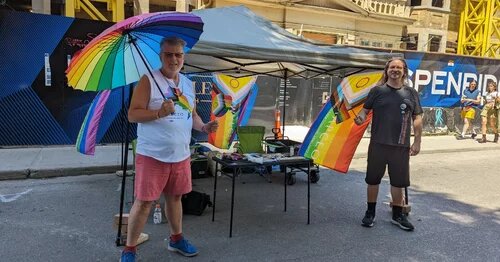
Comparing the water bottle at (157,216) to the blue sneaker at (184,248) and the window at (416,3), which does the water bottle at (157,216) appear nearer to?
the blue sneaker at (184,248)

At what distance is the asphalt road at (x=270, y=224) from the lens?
414cm

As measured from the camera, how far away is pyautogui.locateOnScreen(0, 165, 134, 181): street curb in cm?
679

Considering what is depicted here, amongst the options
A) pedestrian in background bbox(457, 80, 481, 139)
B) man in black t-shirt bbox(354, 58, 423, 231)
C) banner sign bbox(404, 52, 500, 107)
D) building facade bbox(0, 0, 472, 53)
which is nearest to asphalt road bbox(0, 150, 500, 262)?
man in black t-shirt bbox(354, 58, 423, 231)

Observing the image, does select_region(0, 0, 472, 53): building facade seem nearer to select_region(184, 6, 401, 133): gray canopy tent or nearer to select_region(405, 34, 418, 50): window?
select_region(405, 34, 418, 50): window

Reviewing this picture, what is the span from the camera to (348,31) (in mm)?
21766

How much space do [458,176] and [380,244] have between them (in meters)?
4.35

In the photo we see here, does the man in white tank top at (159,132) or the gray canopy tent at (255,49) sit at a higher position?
the gray canopy tent at (255,49)

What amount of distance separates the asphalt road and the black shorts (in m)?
0.57

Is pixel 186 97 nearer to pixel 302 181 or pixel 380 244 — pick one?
pixel 380 244

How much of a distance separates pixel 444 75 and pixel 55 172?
10.9m

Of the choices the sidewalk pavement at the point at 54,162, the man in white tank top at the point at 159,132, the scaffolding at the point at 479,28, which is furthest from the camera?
the scaffolding at the point at 479,28

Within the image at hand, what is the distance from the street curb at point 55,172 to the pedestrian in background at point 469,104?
1011 cm

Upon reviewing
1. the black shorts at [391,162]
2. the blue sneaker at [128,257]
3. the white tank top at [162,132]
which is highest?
the white tank top at [162,132]

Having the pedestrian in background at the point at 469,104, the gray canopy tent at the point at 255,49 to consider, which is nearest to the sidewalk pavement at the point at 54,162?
the gray canopy tent at the point at 255,49
